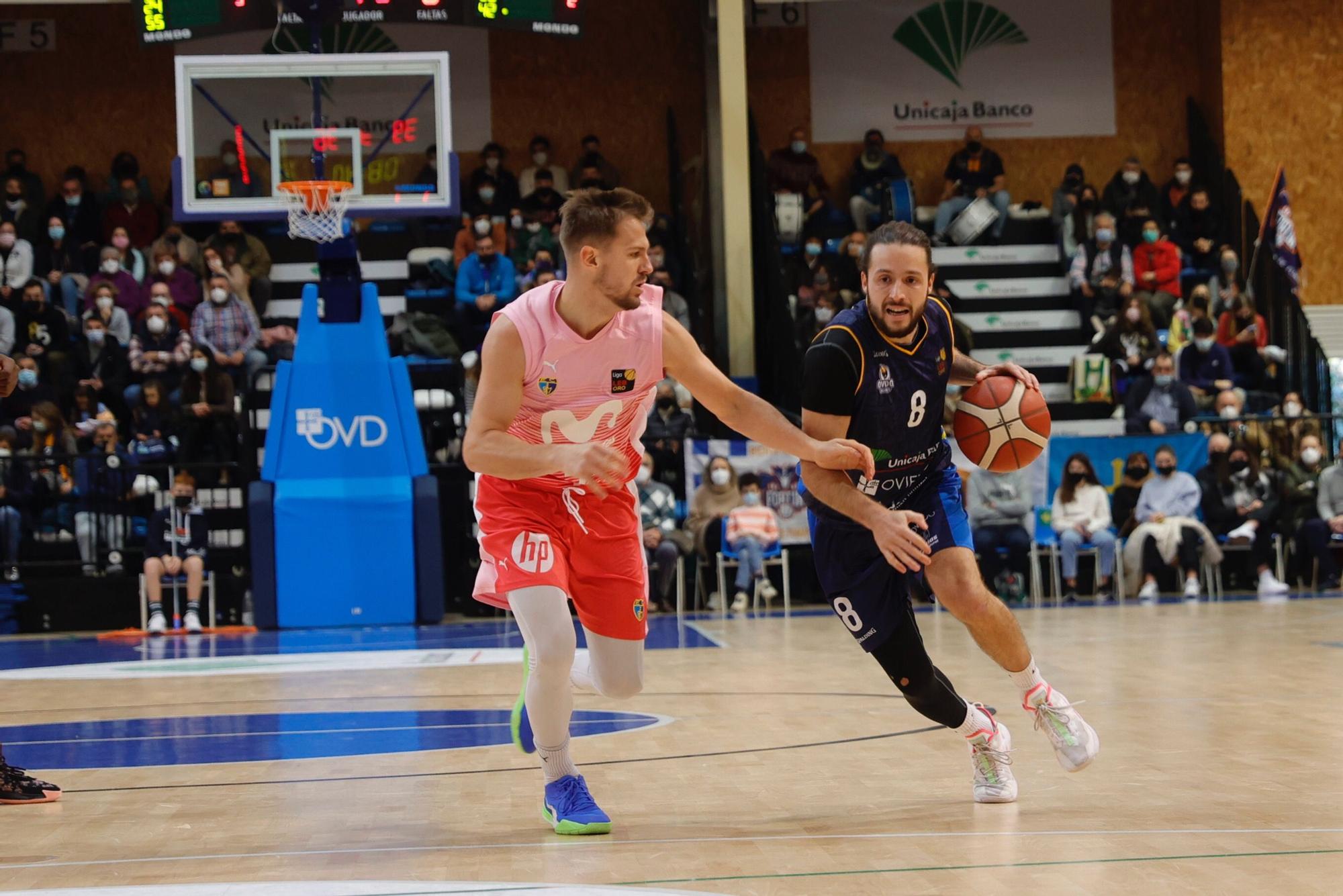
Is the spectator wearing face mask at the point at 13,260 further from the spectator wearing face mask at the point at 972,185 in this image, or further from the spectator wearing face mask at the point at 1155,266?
the spectator wearing face mask at the point at 1155,266

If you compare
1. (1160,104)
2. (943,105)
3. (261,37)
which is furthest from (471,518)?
(1160,104)

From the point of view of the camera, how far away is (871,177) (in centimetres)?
1922

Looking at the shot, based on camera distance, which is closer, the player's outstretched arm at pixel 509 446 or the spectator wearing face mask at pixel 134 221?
the player's outstretched arm at pixel 509 446

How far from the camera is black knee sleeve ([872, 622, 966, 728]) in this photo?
4742mm

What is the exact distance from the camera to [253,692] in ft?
26.5

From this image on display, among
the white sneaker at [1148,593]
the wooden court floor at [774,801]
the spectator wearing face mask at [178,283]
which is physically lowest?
the white sneaker at [1148,593]

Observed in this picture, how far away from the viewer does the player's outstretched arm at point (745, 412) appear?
14.1ft

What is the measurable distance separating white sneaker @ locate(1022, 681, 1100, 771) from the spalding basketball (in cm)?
75

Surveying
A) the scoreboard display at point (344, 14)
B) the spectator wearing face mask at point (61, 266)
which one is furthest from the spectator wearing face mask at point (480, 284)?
the spectator wearing face mask at point (61, 266)

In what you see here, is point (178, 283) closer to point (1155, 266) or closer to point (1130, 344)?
point (1130, 344)

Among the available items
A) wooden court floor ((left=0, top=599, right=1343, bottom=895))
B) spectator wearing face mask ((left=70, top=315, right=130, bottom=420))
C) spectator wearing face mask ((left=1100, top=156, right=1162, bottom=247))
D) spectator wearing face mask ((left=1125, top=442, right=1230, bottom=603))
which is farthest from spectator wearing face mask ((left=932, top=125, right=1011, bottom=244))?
wooden court floor ((left=0, top=599, right=1343, bottom=895))

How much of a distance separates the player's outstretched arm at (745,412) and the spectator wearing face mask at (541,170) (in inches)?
547

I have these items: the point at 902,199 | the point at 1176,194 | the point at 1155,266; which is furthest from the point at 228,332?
the point at 1176,194

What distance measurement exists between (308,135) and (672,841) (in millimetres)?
9261
